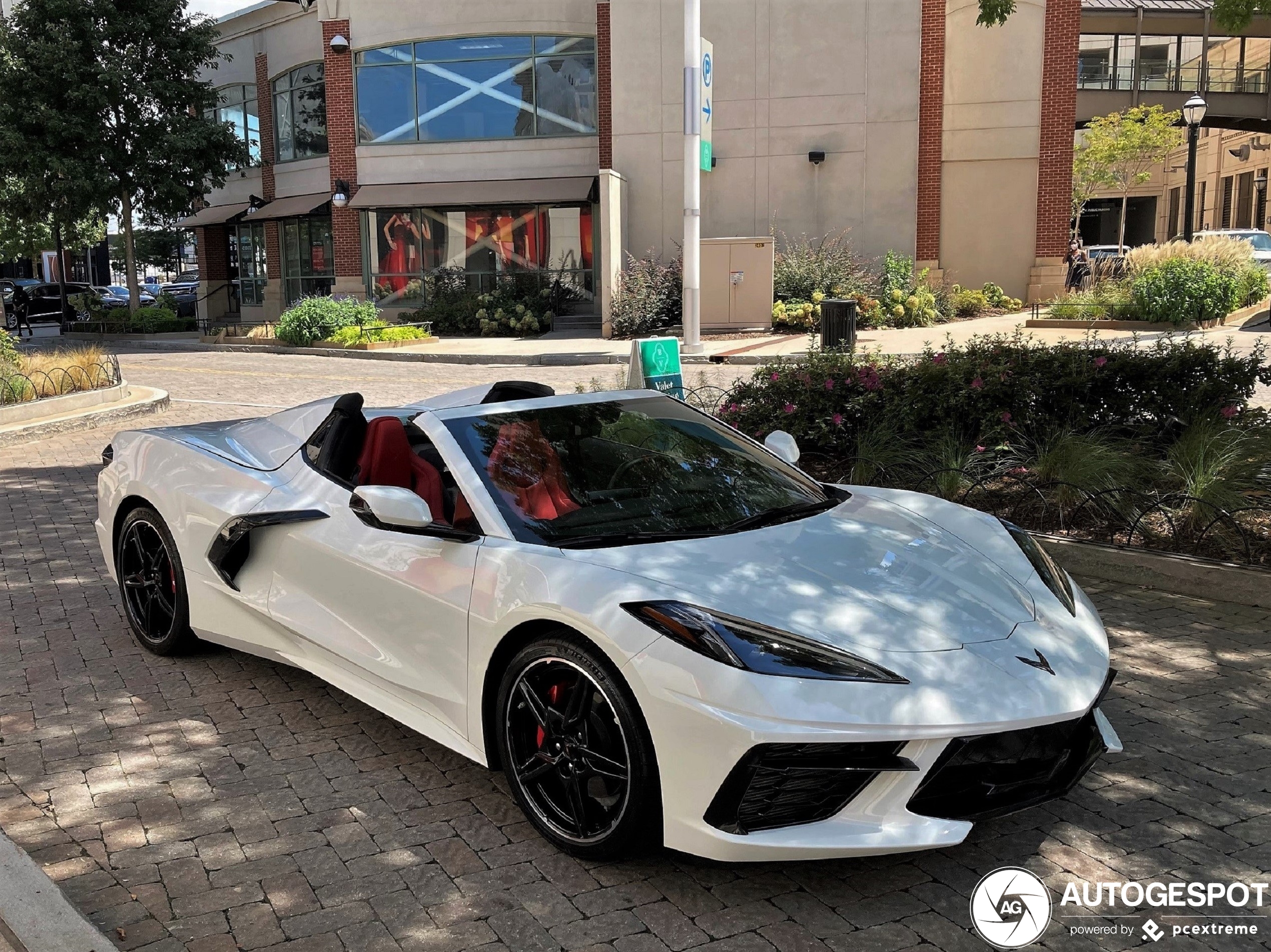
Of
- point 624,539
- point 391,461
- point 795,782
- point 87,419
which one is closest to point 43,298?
point 87,419

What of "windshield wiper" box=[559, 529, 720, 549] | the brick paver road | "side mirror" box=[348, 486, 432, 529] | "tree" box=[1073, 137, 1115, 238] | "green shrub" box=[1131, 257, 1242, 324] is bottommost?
the brick paver road

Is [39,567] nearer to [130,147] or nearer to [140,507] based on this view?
[140,507]

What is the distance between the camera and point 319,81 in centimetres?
3316

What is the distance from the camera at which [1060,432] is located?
7.77 metres

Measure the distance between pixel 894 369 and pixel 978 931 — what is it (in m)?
5.96

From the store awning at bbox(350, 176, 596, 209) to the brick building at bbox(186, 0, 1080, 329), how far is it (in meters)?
0.08

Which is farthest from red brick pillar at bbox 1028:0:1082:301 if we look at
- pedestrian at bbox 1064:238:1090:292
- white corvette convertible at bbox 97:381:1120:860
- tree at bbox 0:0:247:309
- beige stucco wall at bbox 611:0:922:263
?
white corvette convertible at bbox 97:381:1120:860

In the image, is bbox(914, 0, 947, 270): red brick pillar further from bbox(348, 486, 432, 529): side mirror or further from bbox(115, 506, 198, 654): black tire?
bbox(348, 486, 432, 529): side mirror

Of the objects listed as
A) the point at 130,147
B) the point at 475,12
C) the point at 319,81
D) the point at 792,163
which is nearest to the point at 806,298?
the point at 792,163

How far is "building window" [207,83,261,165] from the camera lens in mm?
36344

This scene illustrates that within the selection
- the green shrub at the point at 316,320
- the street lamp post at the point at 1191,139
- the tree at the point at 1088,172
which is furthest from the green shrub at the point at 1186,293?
the tree at the point at 1088,172

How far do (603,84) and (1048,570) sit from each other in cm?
2731

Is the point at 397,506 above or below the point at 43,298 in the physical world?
below

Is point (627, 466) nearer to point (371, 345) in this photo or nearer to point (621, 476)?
point (621, 476)
